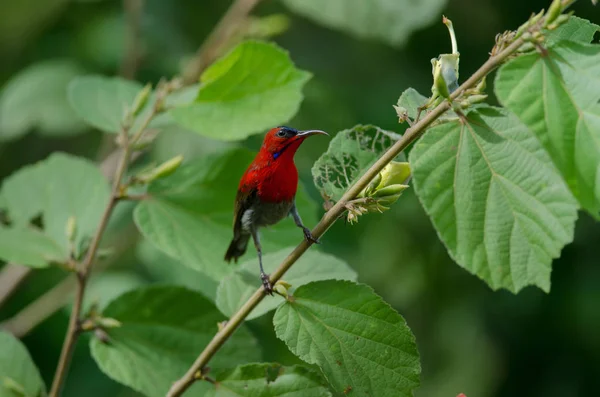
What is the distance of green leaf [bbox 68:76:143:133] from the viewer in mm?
1904

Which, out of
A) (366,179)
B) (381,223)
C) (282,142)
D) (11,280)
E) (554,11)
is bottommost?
(381,223)

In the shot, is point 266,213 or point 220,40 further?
point 220,40

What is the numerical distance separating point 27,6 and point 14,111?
638 mm

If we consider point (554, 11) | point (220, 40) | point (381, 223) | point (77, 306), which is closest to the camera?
point (554, 11)

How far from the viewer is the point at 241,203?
1.78 meters

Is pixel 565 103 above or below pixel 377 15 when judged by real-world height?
above

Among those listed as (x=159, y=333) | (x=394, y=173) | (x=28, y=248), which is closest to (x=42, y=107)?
(x=28, y=248)

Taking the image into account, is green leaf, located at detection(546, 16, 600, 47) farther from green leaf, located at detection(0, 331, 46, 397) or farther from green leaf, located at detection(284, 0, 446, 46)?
green leaf, located at detection(284, 0, 446, 46)

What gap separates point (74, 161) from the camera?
79.9 inches

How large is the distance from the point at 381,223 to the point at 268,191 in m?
2.57

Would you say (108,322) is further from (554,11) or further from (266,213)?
(554,11)

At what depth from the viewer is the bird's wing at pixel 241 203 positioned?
1.77 metres

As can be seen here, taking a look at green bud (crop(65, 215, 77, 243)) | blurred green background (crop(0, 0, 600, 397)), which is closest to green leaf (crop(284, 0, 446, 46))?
blurred green background (crop(0, 0, 600, 397))

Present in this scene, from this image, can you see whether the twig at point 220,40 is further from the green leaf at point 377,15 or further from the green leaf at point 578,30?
the green leaf at point 578,30
